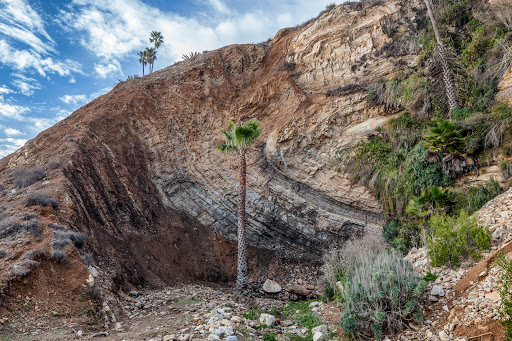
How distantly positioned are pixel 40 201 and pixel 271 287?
9.84 m

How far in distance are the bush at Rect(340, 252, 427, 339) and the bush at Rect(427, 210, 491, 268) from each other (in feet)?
3.60

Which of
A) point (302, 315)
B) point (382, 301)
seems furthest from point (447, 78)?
point (302, 315)

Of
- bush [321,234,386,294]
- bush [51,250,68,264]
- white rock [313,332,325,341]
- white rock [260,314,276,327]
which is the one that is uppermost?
bush [51,250,68,264]

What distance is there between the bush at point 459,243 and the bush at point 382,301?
1.10 m

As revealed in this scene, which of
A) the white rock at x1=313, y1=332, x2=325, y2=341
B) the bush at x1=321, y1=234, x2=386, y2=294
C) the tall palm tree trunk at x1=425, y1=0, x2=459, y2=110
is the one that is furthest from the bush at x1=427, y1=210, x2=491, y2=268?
the tall palm tree trunk at x1=425, y1=0, x2=459, y2=110

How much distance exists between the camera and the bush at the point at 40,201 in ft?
32.3

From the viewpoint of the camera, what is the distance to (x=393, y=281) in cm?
546

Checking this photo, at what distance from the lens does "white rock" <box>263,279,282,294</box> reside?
1301 centimetres

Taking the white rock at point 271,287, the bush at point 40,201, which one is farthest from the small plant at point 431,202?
the bush at point 40,201

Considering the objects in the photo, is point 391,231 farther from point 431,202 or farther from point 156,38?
point 156,38

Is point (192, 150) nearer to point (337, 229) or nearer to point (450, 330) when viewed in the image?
point (337, 229)

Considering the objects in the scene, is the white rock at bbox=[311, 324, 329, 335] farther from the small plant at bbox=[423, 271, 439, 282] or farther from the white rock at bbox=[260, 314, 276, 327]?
the small plant at bbox=[423, 271, 439, 282]

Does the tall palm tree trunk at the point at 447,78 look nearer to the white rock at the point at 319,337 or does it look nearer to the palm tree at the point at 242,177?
the palm tree at the point at 242,177

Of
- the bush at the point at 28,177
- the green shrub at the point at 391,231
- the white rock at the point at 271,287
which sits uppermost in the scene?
the bush at the point at 28,177
